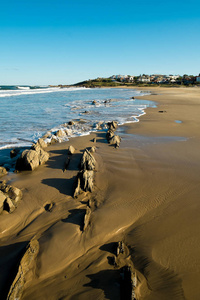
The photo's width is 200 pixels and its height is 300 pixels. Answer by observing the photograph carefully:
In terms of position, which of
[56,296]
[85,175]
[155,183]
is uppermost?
[85,175]

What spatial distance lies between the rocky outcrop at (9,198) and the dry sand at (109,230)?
0.13 m

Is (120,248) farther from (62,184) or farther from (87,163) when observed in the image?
(87,163)

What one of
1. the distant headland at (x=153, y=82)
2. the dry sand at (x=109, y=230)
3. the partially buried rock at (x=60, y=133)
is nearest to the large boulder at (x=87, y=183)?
the dry sand at (x=109, y=230)

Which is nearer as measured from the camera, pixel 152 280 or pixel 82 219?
Answer: pixel 152 280

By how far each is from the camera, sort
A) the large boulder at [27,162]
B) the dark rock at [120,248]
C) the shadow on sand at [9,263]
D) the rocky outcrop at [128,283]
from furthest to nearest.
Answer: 1. the large boulder at [27,162]
2. the dark rock at [120,248]
3. the shadow on sand at [9,263]
4. the rocky outcrop at [128,283]

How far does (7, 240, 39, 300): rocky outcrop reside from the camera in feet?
6.95

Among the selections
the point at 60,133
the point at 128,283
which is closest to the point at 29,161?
the point at 60,133

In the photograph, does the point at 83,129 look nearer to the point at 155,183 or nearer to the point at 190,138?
the point at 190,138

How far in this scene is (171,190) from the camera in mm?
4027

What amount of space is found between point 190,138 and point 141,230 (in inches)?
230

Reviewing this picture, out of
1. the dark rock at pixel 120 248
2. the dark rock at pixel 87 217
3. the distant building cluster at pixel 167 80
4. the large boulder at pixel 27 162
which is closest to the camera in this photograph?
the dark rock at pixel 120 248

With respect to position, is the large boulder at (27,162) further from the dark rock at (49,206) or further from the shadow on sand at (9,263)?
the shadow on sand at (9,263)

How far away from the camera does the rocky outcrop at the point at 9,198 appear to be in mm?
3479

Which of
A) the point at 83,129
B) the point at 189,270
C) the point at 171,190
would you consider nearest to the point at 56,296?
the point at 189,270
